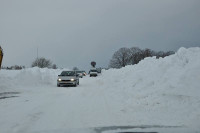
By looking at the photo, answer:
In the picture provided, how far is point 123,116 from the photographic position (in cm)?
895

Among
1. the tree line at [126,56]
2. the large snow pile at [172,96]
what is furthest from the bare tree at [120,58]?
the large snow pile at [172,96]

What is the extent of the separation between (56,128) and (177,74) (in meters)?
7.02

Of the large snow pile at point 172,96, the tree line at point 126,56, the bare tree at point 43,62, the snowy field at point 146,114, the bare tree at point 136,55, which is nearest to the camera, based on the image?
the snowy field at point 146,114

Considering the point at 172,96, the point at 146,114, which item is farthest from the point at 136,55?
the point at 146,114

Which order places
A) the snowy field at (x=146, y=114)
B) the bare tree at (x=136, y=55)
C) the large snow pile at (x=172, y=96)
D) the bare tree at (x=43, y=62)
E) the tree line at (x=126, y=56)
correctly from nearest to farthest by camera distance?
1. the snowy field at (x=146, y=114)
2. the large snow pile at (x=172, y=96)
3. the bare tree at (x=136, y=55)
4. the tree line at (x=126, y=56)
5. the bare tree at (x=43, y=62)

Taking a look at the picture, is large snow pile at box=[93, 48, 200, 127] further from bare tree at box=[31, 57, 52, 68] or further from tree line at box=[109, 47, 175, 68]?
bare tree at box=[31, 57, 52, 68]

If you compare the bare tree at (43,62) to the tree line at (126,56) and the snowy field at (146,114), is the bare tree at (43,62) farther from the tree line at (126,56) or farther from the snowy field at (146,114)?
the snowy field at (146,114)

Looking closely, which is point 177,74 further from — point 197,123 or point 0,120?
point 0,120

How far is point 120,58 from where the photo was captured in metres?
130

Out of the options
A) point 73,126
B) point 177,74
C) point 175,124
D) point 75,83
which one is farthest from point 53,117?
point 75,83

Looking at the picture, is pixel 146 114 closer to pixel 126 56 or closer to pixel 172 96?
pixel 172 96

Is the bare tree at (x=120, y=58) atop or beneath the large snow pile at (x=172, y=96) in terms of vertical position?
atop

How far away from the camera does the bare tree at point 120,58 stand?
12762 cm

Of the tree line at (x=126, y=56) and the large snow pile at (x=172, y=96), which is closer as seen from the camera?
the large snow pile at (x=172, y=96)
